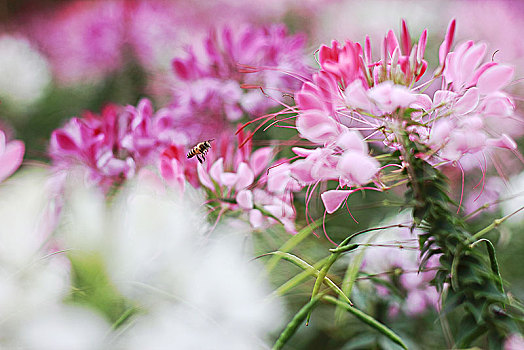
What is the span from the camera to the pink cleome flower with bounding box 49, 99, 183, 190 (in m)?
0.30

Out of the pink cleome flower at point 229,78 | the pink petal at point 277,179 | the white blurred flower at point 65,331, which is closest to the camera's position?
the white blurred flower at point 65,331

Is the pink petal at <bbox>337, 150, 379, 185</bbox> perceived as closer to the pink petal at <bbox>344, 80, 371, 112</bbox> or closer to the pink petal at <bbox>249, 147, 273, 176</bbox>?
the pink petal at <bbox>344, 80, 371, 112</bbox>

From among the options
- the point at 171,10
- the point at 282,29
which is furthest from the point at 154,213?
the point at 171,10

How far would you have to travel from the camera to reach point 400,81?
207mm

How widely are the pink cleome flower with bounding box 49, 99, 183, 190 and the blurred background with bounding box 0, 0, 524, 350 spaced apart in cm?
11

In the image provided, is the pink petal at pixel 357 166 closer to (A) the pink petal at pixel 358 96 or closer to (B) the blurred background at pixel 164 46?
(A) the pink petal at pixel 358 96

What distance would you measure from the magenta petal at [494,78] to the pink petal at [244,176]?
0.45 feet

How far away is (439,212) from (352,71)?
0.06 meters

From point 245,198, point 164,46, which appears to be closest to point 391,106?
point 245,198

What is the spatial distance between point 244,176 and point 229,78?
0.13 m

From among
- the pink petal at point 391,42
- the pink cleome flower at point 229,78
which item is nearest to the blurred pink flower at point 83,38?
the pink cleome flower at point 229,78

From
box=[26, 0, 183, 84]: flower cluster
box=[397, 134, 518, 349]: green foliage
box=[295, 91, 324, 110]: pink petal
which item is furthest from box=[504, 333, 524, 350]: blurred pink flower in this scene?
box=[26, 0, 183, 84]: flower cluster

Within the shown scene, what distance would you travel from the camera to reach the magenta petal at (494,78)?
0.18 meters

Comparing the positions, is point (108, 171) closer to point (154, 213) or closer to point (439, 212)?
point (154, 213)
